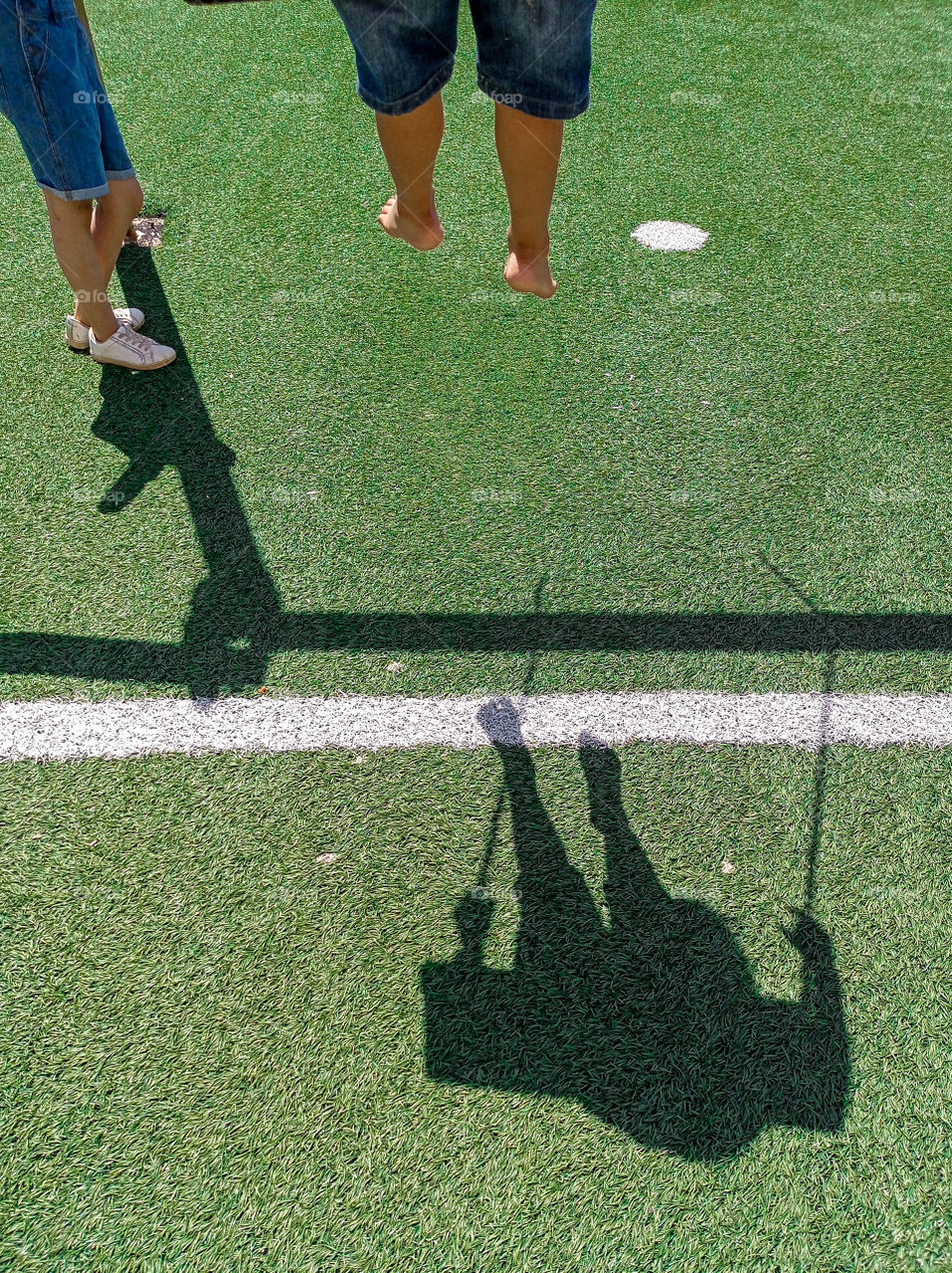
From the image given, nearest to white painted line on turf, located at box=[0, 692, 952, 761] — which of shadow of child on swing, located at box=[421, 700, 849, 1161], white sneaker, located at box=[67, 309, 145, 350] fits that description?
shadow of child on swing, located at box=[421, 700, 849, 1161]

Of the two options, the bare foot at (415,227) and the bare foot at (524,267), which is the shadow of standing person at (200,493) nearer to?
the bare foot at (415,227)

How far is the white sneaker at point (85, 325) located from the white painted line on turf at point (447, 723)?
1660mm

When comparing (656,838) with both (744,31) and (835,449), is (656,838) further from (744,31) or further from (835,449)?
(744,31)

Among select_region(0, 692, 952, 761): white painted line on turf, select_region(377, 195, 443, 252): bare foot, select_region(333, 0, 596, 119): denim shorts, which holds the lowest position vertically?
select_region(0, 692, 952, 761): white painted line on turf

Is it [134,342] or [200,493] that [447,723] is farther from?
[134,342]

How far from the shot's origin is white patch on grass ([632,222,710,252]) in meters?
4.11

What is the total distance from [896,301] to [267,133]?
10.3 ft

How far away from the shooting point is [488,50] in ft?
6.69

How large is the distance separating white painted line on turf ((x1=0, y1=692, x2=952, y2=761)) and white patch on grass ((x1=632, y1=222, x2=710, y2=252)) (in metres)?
2.39

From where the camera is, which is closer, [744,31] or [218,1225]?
[218,1225]

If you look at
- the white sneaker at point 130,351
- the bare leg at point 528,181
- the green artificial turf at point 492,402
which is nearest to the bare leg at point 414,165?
the bare leg at point 528,181

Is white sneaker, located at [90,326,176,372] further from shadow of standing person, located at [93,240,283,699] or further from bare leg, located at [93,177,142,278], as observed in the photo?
bare leg, located at [93,177,142,278]

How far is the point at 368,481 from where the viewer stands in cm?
309

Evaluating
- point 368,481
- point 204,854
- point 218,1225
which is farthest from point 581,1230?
point 368,481
